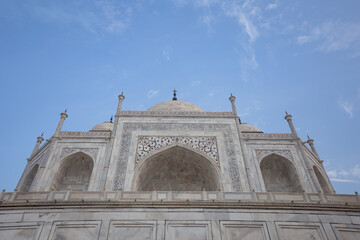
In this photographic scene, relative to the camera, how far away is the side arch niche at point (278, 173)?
42.4ft

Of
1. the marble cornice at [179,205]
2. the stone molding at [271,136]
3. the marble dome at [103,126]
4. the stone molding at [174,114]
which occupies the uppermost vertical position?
the marble dome at [103,126]

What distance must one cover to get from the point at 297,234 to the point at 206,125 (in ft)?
24.0

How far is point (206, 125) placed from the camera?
14.2m

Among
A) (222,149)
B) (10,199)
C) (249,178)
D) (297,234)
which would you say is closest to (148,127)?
(222,149)

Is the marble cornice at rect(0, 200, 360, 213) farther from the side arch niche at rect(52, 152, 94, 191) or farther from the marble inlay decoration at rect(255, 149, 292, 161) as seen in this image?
the marble inlay decoration at rect(255, 149, 292, 161)

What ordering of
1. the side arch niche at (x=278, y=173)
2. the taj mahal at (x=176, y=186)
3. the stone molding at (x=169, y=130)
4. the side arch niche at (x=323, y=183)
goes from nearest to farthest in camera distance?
1. the taj mahal at (x=176, y=186)
2. the stone molding at (x=169, y=130)
3. the side arch niche at (x=278, y=173)
4. the side arch niche at (x=323, y=183)

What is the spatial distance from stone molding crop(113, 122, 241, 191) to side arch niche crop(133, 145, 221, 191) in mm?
904

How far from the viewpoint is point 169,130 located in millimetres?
13820

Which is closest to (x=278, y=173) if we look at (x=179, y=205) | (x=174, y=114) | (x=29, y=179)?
(x=174, y=114)

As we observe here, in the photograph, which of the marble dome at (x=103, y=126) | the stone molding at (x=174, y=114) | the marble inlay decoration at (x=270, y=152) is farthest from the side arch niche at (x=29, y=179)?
the marble inlay decoration at (x=270, y=152)

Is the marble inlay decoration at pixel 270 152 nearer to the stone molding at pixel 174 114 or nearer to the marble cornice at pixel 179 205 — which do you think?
the stone molding at pixel 174 114

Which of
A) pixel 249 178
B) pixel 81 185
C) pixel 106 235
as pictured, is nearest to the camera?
pixel 106 235

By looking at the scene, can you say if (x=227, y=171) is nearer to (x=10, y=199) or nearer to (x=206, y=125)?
(x=206, y=125)

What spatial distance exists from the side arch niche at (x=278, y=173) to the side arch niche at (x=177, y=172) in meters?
2.81
